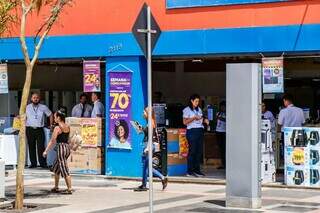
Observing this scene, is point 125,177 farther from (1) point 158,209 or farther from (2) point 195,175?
(1) point 158,209

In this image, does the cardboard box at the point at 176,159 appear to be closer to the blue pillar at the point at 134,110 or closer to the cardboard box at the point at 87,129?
the blue pillar at the point at 134,110

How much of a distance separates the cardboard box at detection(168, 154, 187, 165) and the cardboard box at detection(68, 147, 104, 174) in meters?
1.85

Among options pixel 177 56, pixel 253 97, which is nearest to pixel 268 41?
pixel 177 56

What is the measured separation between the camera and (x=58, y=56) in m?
18.1

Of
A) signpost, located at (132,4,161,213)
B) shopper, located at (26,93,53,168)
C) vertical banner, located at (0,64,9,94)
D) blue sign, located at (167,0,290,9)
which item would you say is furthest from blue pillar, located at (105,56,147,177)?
signpost, located at (132,4,161,213)

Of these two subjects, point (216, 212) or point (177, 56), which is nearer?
point (216, 212)

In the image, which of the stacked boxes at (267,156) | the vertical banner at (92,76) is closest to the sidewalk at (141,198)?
the stacked boxes at (267,156)

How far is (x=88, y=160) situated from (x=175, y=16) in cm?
413

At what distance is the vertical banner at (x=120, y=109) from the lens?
17.1 meters

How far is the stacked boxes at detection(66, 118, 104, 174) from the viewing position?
58.1 feet

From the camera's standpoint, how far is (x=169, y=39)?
1650 centimetres

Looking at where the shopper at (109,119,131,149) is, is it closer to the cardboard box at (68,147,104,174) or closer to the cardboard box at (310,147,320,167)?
the cardboard box at (68,147,104,174)

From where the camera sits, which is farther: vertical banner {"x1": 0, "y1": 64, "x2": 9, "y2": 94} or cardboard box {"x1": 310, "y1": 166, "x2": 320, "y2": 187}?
vertical banner {"x1": 0, "y1": 64, "x2": 9, "y2": 94}

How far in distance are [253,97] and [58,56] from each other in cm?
737
